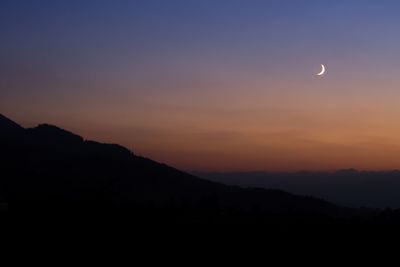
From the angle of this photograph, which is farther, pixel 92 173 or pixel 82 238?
pixel 92 173

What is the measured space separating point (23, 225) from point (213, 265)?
13.7 meters

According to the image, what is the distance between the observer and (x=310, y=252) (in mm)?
34344

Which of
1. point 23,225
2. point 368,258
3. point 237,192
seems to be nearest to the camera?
point 368,258

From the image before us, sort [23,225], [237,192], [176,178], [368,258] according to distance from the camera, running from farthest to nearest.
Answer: [176,178] → [237,192] → [23,225] → [368,258]

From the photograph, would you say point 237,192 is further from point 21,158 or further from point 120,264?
point 120,264

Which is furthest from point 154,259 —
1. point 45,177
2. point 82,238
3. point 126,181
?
point 126,181

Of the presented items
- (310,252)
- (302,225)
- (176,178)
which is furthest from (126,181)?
(310,252)

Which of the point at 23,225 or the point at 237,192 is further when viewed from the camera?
the point at 237,192

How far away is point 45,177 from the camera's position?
133250 millimetres

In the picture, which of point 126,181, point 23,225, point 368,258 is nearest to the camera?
point 368,258

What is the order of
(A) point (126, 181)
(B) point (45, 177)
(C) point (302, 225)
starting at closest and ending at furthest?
(C) point (302, 225)
(B) point (45, 177)
(A) point (126, 181)

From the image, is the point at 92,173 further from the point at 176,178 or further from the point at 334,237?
the point at 334,237

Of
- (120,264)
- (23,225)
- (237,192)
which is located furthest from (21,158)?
(120,264)

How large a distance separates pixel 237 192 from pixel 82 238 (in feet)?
359
